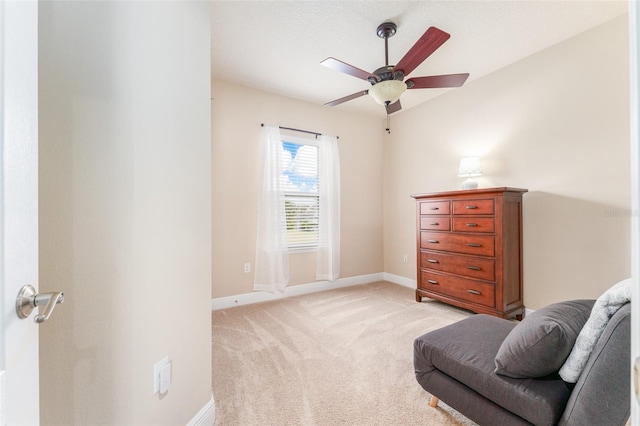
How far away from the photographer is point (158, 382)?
3.73 feet

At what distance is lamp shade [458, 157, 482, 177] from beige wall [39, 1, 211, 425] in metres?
2.84

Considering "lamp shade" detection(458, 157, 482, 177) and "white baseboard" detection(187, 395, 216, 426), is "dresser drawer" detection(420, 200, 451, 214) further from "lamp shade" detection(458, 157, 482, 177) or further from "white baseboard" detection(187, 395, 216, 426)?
"white baseboard" detection(187, 395, 216, 426)

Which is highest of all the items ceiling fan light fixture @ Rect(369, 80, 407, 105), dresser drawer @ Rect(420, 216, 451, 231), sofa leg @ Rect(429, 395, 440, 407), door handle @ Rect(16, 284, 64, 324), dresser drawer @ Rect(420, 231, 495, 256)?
ceiling fan light fixture @ Rect(369, 80, 407, 105)

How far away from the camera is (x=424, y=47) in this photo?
1.83 m

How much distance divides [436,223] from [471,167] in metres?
0.74

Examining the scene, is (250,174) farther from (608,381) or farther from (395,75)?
(608,381)

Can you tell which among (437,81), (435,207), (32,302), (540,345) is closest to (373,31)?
(437,81)

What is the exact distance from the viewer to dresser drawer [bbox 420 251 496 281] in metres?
2.69

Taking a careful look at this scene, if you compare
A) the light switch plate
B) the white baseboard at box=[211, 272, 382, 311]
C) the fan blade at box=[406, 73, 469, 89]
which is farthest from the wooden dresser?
the light switch plate

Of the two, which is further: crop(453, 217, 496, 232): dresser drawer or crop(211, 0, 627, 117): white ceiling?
crop(453, 217, 496, 232): dresser drawer

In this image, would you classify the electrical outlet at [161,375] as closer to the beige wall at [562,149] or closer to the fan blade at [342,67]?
the fan blade at [342,67]

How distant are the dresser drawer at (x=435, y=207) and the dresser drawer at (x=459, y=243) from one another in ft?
0.83

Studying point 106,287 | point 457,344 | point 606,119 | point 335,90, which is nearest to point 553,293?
point 606,119

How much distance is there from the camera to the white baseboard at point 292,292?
320 centimetres
